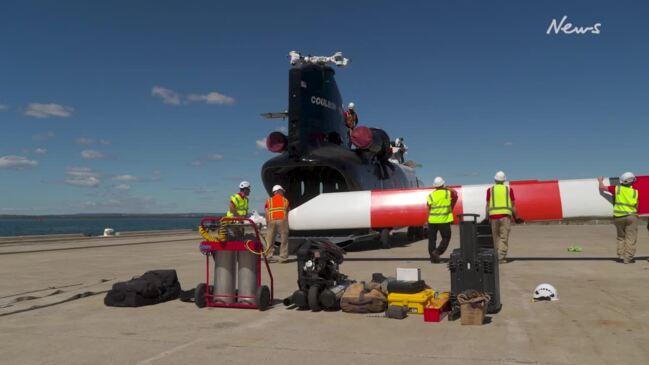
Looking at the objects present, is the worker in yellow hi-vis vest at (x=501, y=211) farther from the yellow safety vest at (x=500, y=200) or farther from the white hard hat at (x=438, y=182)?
the white hard hat at (x=438, y=182)

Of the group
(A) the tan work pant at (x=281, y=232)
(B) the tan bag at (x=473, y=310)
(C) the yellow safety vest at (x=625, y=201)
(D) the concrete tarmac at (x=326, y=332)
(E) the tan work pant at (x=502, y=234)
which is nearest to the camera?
(D) the concrete tarmac at (x=326, y=332)

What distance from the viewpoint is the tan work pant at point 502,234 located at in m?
10.5

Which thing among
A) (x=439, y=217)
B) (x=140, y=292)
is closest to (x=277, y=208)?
(x=439, y=217)

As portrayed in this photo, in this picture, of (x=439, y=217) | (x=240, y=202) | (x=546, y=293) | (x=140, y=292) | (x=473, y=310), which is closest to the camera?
(x=473, y=310)

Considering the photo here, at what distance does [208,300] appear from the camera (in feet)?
21.1

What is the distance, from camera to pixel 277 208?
→ 1159 cm

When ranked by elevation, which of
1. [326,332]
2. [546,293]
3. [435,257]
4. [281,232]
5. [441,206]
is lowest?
[326,332]

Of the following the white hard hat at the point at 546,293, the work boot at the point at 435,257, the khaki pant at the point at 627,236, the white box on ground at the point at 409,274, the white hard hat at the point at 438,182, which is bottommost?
the white hard hat at the point at 546,293

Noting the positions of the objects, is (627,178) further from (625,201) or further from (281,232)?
(281,232)

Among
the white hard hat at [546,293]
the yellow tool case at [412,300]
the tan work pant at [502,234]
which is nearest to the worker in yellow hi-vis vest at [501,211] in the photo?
the tan work pant at [502,234]

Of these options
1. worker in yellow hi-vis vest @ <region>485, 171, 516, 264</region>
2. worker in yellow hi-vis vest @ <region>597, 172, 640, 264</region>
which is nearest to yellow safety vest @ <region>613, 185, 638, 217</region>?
worker in yellow hi-vis vest @ <region>597, 172, 640, 264</region>

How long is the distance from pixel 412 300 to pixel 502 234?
5755mm

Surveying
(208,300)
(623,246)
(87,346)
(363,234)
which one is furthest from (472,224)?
(363,234)

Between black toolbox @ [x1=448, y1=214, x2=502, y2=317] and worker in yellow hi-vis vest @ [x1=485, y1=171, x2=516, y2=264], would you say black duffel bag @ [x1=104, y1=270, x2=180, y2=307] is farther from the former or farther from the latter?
worker in yellow hi-vis vest @ [x1=485, y1=171, x2=516, y2=264]
